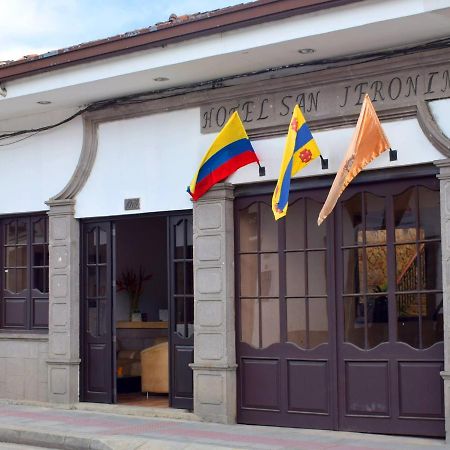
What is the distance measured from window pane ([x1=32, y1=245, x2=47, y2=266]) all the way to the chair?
6.70 feet

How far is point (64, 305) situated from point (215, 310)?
265cm

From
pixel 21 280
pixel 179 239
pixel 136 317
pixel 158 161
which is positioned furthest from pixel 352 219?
pixel 21 280

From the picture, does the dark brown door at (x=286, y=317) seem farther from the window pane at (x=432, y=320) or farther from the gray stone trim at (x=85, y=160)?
the gray stone trim at (x=85, y=160)

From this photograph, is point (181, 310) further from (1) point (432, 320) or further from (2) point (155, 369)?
(1) point (432, 320)

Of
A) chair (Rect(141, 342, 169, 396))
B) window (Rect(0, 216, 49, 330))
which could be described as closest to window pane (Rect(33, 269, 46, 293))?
window (Rect(0, 216, 49, 330))

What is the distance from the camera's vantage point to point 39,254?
45.3 feet

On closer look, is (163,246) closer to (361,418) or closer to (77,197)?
(77,197)

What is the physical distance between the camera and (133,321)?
1478cm

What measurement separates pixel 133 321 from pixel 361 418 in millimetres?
5288

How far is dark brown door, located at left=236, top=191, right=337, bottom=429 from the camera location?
1080 cm

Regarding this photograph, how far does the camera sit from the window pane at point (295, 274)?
11055 millimetres

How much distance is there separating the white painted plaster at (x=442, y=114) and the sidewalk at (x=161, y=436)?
3278 millimetres

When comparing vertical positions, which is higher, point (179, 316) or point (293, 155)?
point (293, 155)

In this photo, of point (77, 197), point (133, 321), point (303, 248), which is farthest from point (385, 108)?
point (133, 321)
